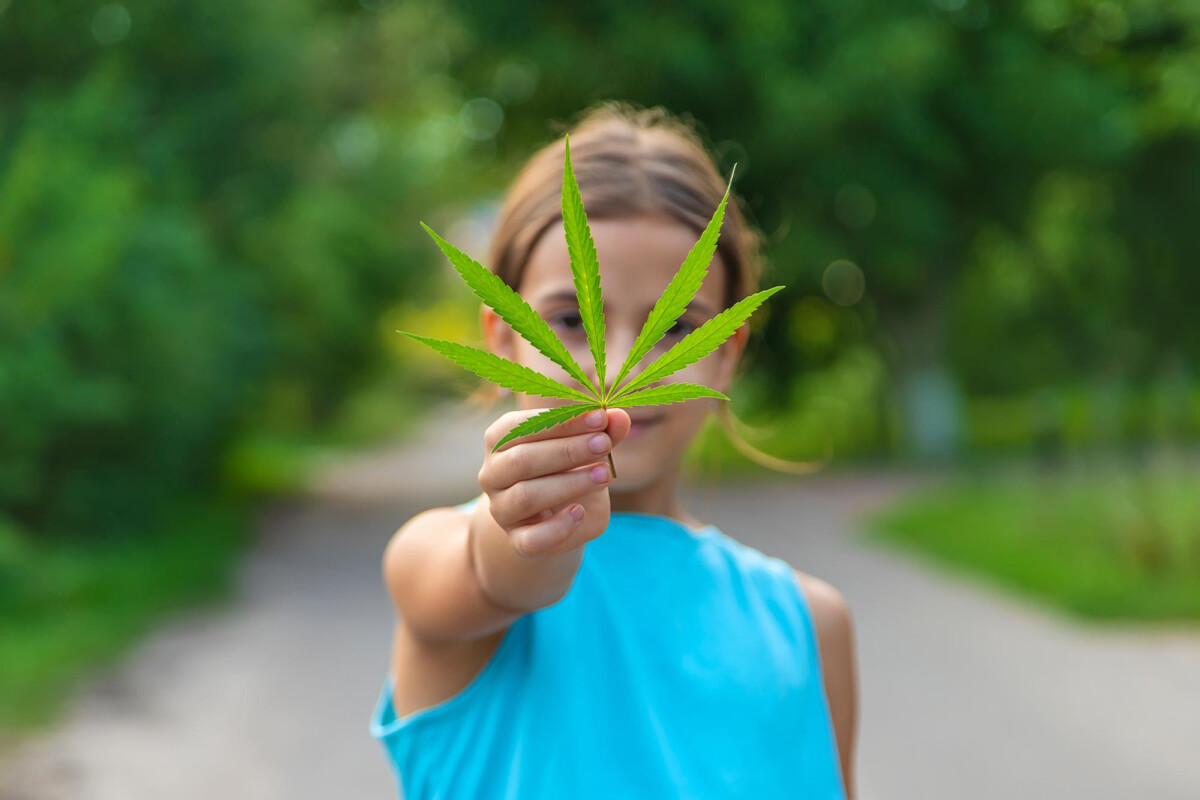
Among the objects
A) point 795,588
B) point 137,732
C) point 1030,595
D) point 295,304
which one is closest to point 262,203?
point 295,304

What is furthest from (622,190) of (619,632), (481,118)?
(481,118)

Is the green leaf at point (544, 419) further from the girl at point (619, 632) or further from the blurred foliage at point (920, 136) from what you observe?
the blurred foliage at point (920, 136)

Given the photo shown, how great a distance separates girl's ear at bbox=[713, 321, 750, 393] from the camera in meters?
1.66

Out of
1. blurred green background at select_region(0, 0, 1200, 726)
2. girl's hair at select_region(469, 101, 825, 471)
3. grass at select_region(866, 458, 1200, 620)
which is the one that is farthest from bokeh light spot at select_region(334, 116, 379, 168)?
girl's hair at select_region(469, 101, 825, 471)

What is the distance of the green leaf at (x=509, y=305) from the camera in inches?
35.0

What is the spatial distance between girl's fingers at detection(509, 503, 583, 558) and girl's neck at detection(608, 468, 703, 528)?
536 mm

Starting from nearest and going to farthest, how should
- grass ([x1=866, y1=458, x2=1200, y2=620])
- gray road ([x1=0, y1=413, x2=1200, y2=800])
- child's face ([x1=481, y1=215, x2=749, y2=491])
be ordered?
child's face ([x1=481, y1=215, x2=749, y2=491]), gray road ([x1=0, y1=413, x2=1200, y2=800]), grass ([x1=866, y1=458, x2=1200, y2=620])

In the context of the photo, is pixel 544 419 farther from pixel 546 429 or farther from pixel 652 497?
pixel 652 497

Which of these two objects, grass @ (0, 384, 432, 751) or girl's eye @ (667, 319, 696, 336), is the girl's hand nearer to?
girl's eye @ (667, 319, 696, 336)

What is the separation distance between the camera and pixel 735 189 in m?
4.62

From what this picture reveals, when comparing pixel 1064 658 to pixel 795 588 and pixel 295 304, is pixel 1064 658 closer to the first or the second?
pixel 795 588

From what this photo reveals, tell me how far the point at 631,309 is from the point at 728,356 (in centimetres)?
39

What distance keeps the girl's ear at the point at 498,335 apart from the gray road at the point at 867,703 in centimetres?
378

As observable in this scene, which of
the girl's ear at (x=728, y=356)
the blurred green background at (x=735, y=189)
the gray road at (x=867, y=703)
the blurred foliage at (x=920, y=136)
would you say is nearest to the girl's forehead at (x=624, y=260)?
the girl's ear at (x=728, y=356)
